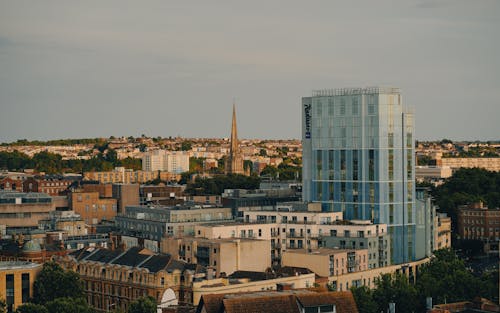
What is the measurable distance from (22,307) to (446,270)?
47648 millimetres

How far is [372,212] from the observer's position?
135000 millimetres

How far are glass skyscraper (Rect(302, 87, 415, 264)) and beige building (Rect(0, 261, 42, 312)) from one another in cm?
4413

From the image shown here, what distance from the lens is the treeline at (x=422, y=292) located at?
102312mm

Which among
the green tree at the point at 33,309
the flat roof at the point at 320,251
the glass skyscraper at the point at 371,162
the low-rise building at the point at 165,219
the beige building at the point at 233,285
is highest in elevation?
the glass skyscraper at the point at 371,162

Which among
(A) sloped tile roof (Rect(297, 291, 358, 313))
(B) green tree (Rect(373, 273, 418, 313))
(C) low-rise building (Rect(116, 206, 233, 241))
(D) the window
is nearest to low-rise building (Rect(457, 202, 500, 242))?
(D) the window

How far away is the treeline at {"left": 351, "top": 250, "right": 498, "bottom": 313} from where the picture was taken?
102 meters

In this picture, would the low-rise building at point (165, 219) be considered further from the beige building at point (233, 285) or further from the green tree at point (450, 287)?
the green tree at point (450, 287)

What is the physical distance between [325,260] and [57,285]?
28.4m

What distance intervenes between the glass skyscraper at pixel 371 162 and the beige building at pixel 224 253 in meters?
23.2

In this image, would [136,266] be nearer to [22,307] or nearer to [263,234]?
[22,307]

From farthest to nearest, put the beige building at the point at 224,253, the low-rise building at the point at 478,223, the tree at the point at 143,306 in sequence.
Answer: the low-rise building at the point at 478,223 < the beige building at the point at 224,253 < the tree at the point at 143,306

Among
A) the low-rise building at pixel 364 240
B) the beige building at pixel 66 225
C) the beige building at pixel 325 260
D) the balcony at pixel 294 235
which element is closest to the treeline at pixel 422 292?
the beige building at pixel 325 260

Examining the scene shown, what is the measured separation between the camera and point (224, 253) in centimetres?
11144

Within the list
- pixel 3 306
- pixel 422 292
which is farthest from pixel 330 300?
pixel 3 306
